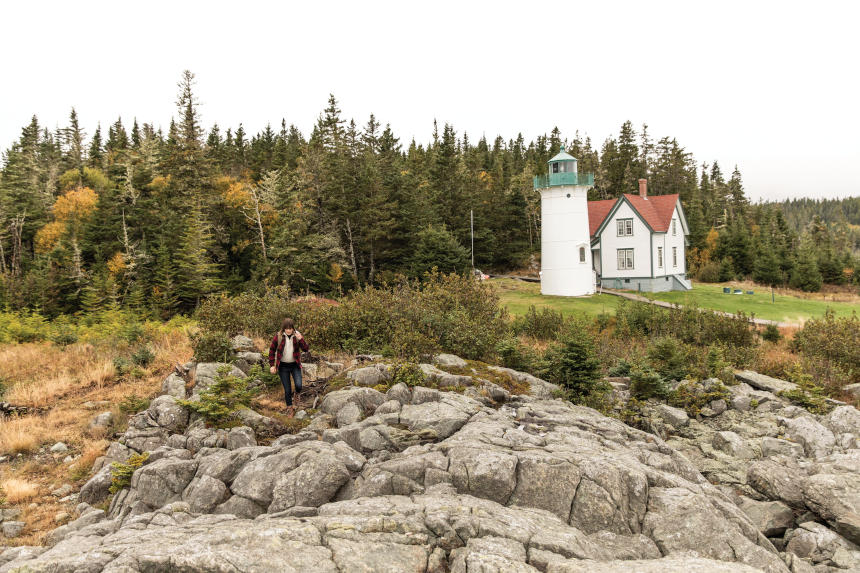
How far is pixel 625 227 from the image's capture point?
45.0 meters

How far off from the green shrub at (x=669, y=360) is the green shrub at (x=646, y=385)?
5.19 feet

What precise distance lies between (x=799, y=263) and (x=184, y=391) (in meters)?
61.0

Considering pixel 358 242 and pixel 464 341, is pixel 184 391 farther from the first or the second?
pixel 358 242

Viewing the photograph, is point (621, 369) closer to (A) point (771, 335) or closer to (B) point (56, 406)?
(A) point (771, 335)

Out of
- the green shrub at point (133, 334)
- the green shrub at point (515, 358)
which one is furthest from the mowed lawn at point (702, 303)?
the green shrub at point (133, 334)

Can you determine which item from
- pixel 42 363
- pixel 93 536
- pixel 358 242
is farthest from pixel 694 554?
pixel 358 242

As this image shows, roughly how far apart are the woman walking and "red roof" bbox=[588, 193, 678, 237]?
132 feet

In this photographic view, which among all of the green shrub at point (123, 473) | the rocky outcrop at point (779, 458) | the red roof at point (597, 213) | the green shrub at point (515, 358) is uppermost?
the red roof at point (597, 213)

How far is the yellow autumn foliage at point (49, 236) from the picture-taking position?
51.6 metres

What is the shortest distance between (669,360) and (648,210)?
112 ft

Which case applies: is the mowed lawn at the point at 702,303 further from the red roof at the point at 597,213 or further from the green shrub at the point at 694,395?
the green shrub at the point at 694,395

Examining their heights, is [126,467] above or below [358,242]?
below

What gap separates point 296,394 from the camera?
10.4 metres

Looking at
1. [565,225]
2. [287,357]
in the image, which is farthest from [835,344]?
[565,225]
